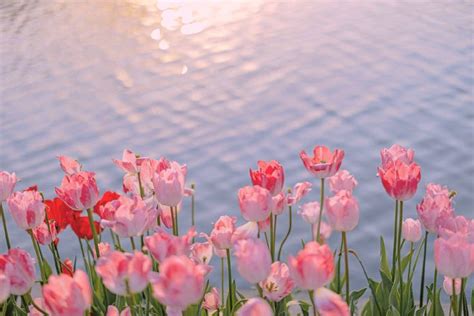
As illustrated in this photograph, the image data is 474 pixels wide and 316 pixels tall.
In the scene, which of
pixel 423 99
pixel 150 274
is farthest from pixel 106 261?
pixel 423 99

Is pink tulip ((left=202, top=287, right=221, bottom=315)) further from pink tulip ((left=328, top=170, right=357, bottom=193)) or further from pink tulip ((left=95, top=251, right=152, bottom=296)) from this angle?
pink tulip ((left=95, top=251, right=152, bottom=296))

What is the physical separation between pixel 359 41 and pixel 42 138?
1.80m

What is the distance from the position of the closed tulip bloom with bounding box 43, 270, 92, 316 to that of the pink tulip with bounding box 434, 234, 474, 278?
15.2 inches

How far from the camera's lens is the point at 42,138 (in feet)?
12.1

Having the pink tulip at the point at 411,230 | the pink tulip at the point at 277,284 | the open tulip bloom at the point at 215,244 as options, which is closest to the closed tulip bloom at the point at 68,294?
the open tulip bloom at the point at 215,244

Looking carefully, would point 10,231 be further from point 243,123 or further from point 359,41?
point 359,41

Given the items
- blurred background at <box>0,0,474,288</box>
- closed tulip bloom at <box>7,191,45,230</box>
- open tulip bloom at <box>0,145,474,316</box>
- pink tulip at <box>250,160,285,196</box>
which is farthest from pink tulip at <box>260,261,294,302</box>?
blurred background at <box>0,0,474,288</box>

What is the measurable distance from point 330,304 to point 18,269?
41cm

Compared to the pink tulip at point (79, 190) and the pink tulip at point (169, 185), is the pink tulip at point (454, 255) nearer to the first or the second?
the pink tulip at point (169, 185)

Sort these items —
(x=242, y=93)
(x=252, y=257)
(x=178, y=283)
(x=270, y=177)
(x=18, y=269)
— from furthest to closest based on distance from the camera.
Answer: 1. (x=242, y=93)
2. (x=270, y=177)
3. (x=18, y=269)
4. (x=252, y=257)
5. (x=178, y=283)

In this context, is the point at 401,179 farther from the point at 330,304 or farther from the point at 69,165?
the point at 69,165

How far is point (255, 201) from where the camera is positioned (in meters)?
1.12

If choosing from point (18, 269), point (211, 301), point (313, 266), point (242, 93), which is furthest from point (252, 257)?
point (242, 93)

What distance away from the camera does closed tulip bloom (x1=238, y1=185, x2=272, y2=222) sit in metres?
1.12
